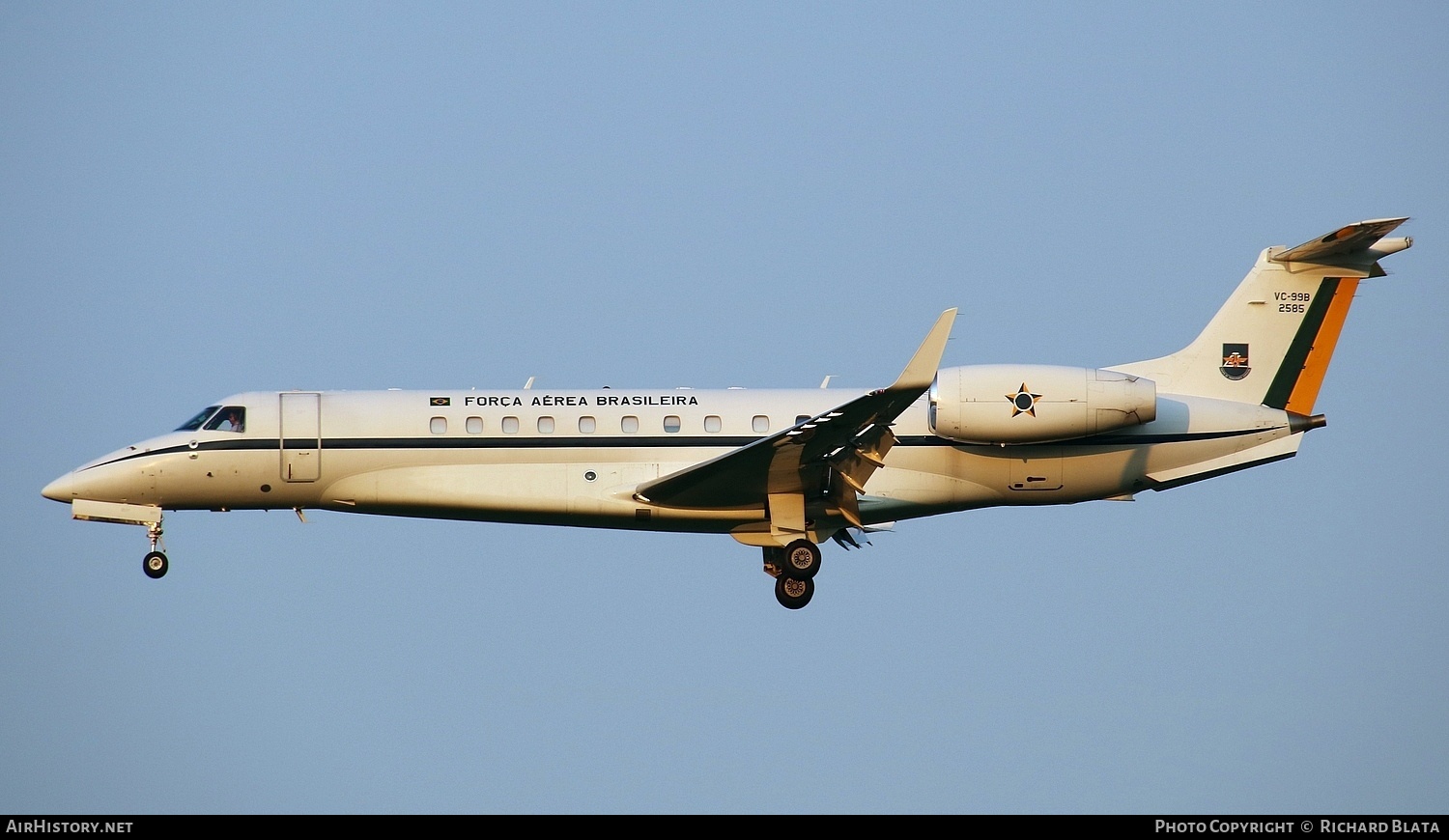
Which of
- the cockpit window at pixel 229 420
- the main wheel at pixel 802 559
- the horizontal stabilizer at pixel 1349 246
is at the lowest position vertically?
the main wheel at pixel 802 559

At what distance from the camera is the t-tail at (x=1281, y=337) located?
25.5 m

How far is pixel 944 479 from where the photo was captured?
24625 millimetres

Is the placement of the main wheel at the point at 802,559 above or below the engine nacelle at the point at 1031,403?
below

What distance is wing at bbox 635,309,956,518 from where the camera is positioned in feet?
68.8

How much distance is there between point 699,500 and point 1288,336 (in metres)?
9.66

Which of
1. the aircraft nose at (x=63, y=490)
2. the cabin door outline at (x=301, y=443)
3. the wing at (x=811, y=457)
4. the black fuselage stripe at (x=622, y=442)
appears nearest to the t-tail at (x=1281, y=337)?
the black fuselage stripe at (x=622, y=442)

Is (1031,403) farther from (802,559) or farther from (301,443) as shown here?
(301,443)

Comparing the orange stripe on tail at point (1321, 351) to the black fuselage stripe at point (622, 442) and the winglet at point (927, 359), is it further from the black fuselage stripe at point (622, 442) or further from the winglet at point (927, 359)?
the winglet at point (927, 359)

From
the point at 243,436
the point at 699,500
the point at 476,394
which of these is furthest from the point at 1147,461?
the point at 243,436

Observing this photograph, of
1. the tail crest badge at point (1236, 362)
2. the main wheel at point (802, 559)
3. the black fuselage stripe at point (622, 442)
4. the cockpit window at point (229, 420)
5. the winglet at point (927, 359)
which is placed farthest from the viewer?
the tail crest badge at point (1236, 362)

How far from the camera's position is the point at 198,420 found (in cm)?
2573

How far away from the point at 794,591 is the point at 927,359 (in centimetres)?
507

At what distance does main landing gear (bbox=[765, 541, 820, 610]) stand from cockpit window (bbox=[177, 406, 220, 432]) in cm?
927

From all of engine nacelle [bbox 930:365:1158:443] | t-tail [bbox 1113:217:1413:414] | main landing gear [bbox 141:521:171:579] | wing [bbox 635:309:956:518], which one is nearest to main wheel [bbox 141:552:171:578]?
main landing gear [bbox 141:521:171:579]
